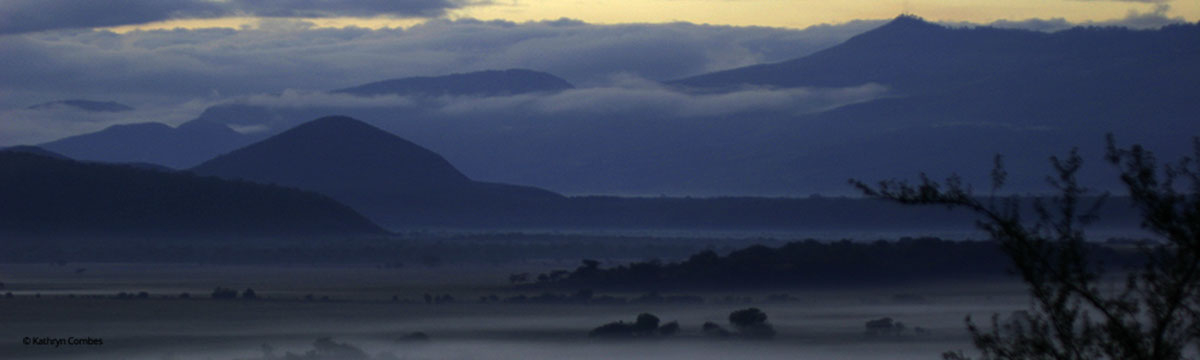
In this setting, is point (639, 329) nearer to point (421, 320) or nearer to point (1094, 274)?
point (421, 320)

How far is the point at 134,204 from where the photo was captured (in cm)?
14462

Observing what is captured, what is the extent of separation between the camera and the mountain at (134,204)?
454ft

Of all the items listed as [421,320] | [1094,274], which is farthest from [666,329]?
[1094,274]

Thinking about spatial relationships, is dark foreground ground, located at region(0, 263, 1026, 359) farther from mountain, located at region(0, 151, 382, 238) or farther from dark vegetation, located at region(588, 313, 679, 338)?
mountain, located at region(0, 151, 382, 238)

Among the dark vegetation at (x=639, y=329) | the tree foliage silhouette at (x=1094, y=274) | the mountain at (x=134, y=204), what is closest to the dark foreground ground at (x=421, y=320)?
the dark vegetation at (x=639, y=329)

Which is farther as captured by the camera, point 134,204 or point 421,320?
point 134,204

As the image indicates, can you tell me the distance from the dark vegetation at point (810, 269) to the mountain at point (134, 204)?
6279 cm

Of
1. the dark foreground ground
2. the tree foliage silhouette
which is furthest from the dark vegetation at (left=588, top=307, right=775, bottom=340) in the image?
the tree foliage silhouette

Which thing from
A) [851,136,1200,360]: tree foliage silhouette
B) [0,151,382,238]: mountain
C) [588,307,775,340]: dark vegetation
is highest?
[0,151,382,238]: mountain

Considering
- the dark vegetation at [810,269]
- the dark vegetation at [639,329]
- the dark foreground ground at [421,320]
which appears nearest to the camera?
the dark foreground ground at [421,320]

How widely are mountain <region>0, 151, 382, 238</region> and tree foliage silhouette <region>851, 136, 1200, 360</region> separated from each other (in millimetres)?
125507

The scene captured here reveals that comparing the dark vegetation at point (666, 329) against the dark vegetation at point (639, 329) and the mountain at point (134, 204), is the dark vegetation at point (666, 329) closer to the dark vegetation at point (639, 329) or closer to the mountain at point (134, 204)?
the dark vegetation at point (639, 329)

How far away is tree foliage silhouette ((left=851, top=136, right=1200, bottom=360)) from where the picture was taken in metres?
16.0

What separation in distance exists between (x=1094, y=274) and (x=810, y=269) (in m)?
65.8
